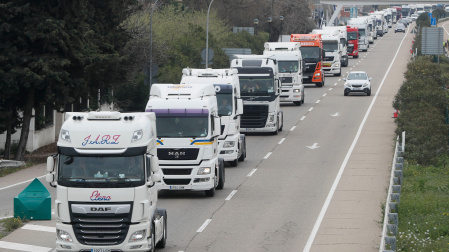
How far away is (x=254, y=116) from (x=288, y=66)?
12151 millimetres

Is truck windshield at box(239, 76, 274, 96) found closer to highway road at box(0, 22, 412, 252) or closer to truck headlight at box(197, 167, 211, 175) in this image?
highway road at box(0, 22, 412, 252)

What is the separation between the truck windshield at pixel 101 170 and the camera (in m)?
17.1

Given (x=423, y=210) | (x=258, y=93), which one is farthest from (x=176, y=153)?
(x=258, y=93)

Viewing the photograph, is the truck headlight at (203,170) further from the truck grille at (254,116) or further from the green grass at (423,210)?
the truck grille at (254,116)

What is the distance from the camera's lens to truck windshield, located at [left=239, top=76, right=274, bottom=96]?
40.7 metres

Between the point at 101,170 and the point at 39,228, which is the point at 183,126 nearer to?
the point at 39,228

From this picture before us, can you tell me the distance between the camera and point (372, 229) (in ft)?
70.9

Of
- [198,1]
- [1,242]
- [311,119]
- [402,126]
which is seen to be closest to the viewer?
[1,242]

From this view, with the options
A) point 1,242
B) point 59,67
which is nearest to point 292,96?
point 59,67

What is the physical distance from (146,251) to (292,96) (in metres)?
38.9

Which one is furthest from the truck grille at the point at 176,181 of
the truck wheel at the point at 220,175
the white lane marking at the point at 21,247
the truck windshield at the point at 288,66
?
the truck windshield at the point at 288,66

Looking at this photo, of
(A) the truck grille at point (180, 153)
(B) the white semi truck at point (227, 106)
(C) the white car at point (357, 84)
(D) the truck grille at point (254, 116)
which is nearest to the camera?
(A) the truck grille at point (180, 153)

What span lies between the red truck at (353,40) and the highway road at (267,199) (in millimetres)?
48960

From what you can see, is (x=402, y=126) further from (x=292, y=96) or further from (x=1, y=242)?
(x=1, y=242)
